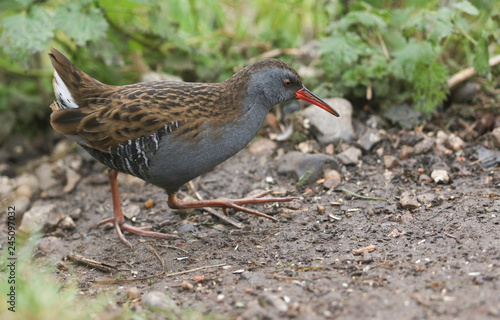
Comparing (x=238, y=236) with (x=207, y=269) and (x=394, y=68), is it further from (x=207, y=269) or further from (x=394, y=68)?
(x=394, y=68)

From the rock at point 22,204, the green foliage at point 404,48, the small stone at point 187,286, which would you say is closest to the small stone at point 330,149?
the green foliage at point 404,48

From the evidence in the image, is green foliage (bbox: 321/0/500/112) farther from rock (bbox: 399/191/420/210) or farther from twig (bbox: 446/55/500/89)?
rock (bbox: 399/191/420/210)

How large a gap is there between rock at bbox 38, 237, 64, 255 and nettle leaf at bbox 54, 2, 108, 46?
5.53ft

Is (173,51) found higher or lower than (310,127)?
higher

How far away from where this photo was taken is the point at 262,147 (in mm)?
5133

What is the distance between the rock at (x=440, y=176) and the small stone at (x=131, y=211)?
2.39 m

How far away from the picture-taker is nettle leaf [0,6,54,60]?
4629 mm

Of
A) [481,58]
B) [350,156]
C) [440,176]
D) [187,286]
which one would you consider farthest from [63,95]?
[481,58]

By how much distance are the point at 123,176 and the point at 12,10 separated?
1985mm

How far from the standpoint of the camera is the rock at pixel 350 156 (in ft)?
15.3

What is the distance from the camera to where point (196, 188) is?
15.8 feet

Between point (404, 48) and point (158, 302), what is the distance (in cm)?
320

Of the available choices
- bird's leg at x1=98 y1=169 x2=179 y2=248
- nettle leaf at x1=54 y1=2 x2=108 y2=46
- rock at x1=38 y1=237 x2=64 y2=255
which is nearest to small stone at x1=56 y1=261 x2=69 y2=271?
rock at x1=38 y1=237 x2=64 y2=255

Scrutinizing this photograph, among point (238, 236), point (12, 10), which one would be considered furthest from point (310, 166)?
point (12, 10)
